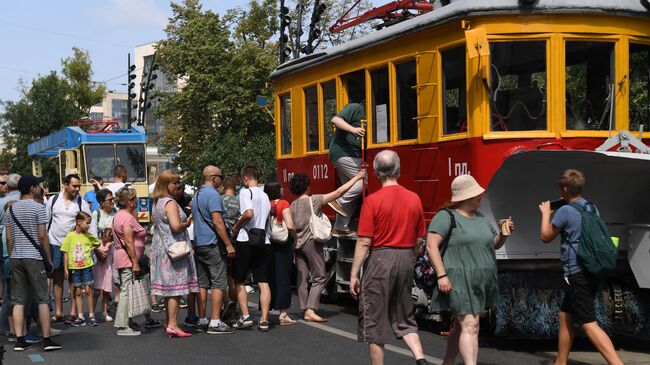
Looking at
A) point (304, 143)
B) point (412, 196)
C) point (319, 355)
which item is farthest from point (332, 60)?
point (412, 196)

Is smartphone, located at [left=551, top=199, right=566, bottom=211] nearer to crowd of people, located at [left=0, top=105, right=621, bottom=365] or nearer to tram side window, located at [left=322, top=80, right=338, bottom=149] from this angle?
crowd of people, located at [left=0, top=105, right=621, bottom=365]

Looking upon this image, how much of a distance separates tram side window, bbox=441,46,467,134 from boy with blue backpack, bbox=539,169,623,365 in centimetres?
211

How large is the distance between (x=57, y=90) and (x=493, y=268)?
165 feet

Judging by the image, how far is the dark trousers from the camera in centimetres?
1120

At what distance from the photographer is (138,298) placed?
10844 millimetres

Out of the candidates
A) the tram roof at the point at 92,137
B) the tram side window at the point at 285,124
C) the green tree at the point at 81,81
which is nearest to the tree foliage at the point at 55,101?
the green tree at the point at 81,81

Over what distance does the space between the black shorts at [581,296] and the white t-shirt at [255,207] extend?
4.18 meters

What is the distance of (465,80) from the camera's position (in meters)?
9.66

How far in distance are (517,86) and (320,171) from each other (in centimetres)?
408

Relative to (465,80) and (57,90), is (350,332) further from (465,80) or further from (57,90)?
(57,90)

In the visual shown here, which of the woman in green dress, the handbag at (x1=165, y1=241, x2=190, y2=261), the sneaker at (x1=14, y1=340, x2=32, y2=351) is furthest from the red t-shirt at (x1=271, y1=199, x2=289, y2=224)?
the woman in green dress

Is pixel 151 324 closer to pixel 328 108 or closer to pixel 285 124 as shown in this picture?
pixel 328 108

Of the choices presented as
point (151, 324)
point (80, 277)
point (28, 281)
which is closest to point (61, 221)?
point (80, 277)

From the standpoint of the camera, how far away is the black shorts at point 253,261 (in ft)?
35.9
